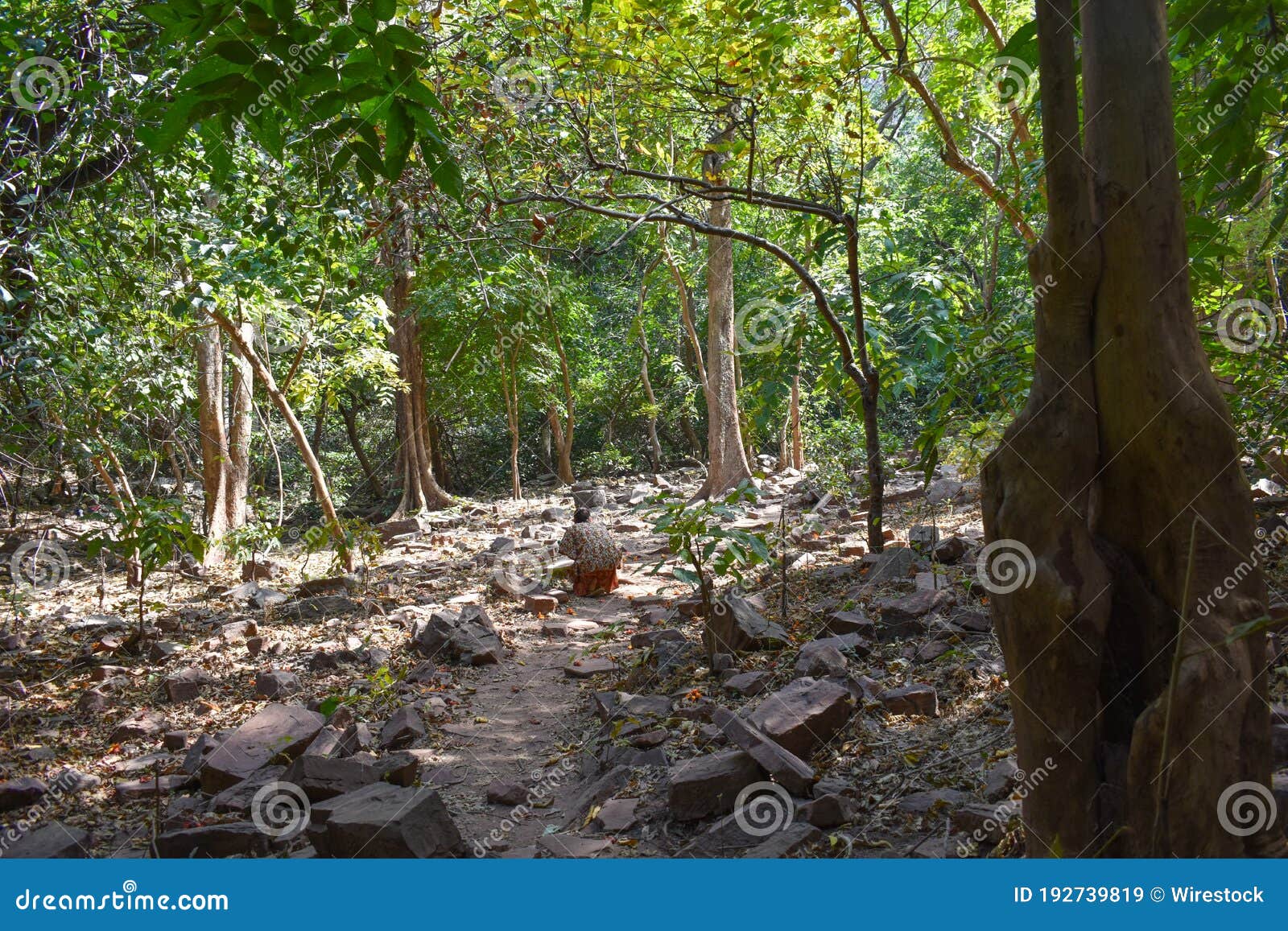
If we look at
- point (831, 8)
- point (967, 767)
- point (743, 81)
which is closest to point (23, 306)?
point (743, 81)

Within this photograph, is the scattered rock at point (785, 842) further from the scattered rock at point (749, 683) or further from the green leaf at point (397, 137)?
the green leaf at point (397, 137)

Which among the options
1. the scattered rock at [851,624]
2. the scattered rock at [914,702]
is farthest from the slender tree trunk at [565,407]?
the scattered rock at [914,702]

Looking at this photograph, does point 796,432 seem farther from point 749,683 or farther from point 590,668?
point 749,683

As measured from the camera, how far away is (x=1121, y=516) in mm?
2447

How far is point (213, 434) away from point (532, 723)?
7999mm

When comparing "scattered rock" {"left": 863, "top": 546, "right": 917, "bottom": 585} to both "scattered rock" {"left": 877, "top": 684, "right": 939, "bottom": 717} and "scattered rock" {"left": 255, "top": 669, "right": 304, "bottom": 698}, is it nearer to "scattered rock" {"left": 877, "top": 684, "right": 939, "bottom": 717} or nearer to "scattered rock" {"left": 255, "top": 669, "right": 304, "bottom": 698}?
"scattered rock" {"left": 877, "top": 684, "right": 939, "bottom": 717}

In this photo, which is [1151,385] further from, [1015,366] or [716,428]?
[716,428]

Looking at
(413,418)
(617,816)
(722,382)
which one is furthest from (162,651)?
(413,418)

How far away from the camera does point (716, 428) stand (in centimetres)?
1289

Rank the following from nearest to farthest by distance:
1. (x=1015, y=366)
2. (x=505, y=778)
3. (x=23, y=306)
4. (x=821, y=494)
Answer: (x=505, y=778) → (x=1015, y=366) → (x=23, y=306) → (x=821, y=494)

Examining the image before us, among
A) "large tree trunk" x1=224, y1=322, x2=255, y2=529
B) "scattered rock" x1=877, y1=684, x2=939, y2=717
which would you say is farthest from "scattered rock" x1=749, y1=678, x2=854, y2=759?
"large tree trunk" x1=224, y1=322, x2=255, y2=529

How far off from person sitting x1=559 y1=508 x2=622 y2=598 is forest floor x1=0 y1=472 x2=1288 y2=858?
24 cm

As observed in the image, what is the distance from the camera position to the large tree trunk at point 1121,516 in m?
2.24

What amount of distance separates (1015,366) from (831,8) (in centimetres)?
247
